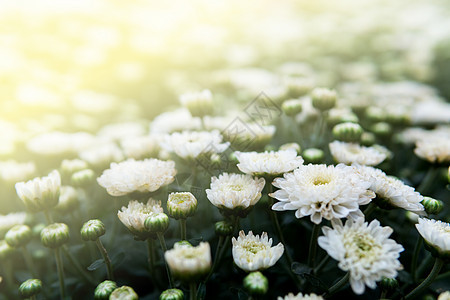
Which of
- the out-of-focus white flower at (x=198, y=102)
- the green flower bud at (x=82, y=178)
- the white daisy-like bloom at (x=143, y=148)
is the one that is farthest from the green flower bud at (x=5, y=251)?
the out-of-focus white flower at (x=198, y=102)

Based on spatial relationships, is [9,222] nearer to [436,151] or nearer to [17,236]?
[17,236]

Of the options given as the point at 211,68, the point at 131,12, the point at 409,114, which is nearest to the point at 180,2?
the point at 131,12

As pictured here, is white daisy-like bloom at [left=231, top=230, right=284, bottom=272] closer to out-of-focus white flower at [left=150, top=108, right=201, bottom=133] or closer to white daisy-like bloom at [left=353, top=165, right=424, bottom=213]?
white daisy-like bloom at [left=353, top=165, right=424, bottom=213]

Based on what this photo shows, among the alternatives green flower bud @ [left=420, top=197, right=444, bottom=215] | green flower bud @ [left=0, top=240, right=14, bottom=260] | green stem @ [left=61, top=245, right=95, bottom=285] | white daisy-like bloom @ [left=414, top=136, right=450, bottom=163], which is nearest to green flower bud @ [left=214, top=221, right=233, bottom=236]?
green stem @ [left=61, top=245, right=95, bottom=285]

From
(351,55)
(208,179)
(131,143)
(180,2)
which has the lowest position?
(351,55)

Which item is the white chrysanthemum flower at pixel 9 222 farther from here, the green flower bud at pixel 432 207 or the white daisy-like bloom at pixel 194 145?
the green flower bud at pixel 432 207

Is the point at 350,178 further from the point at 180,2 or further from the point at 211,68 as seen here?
the point at 180,2

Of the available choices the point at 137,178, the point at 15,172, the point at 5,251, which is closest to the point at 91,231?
the point at 137,178
